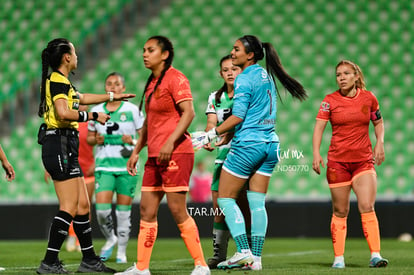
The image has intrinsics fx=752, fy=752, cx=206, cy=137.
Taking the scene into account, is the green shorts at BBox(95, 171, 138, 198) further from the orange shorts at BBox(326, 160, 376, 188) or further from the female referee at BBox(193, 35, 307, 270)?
the orange shorts at BBox(326, 160, 376, 188)

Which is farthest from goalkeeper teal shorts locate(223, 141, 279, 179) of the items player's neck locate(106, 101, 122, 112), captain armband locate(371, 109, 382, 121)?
player's neck locate(106, 101, 122, 112)

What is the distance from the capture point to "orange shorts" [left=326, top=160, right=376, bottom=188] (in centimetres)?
715

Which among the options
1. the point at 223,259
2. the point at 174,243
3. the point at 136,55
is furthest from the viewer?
the point at 136,55


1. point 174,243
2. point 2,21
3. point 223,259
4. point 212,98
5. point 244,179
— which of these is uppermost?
point 2,21

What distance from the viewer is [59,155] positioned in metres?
6.11

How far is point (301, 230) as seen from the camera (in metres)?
13.1

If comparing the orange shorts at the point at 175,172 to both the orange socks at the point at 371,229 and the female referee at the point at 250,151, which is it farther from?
the orange socks at the point at 371,229

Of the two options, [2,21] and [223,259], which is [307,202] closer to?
[223,259]

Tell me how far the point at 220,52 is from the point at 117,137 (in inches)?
351

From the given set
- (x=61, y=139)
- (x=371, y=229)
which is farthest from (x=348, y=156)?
(x=61, y=139)

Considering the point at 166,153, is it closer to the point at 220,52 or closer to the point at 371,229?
the point at 371,229

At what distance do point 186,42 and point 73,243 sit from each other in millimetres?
7856

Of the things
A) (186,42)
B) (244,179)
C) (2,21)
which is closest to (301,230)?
(186,42)

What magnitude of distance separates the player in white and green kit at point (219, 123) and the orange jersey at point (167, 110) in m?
1.33
